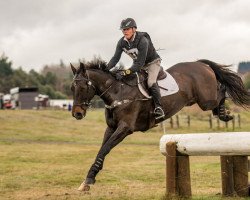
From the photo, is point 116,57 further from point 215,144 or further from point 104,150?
point 215,144

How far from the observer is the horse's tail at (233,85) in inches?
483

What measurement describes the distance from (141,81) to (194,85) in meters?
1.57

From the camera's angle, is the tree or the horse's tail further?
the tree

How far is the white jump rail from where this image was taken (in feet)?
30.2

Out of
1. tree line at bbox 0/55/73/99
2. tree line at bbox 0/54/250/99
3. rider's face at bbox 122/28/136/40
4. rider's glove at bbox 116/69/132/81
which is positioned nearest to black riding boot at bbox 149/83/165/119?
rider's glove at bbox 116/69/132/81

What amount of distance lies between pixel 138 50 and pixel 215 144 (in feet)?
8.30

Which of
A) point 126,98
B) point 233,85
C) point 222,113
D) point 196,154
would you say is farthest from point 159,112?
point 233,85

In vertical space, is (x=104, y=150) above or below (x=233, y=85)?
below

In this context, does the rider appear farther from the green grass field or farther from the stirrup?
the green grass field

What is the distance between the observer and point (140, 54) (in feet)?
34.1

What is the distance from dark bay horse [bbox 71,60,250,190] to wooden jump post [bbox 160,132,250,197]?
85cm

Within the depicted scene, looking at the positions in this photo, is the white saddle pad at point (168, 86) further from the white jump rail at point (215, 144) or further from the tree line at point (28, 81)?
the tree line at point (28, 81)

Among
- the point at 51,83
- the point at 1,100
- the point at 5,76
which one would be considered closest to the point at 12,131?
the point at 1,100

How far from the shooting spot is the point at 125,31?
34.1ft
